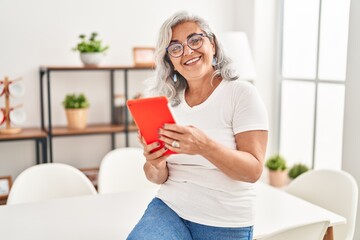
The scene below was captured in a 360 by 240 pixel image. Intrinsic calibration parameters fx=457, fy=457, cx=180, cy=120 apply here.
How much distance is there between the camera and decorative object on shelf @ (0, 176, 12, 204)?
10.7 feet

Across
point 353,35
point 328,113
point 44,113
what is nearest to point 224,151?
point 353,35

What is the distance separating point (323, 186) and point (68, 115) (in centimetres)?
192

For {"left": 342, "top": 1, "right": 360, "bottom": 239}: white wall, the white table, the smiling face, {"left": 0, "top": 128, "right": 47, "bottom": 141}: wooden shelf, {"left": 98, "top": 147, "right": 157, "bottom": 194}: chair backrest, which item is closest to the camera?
the smiling face

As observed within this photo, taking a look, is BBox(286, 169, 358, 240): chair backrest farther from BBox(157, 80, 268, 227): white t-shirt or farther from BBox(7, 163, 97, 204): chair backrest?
BBox(7, 163, 97, 204): chair backrest

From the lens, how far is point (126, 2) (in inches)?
144

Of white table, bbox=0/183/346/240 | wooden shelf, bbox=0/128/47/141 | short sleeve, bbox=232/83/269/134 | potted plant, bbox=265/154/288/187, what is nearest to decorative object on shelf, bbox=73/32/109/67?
wooden shelf, bbox=0/128/47/141

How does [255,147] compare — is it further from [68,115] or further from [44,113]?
[44,113]

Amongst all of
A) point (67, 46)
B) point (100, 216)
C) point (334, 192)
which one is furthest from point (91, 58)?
point (334, 192)

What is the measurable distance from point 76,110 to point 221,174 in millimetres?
2064

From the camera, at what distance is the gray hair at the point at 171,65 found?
1.65 meters

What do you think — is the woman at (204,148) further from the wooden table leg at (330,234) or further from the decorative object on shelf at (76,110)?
the decorative object on shelf at (76,110)

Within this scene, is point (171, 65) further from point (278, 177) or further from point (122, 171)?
point (278, 177)

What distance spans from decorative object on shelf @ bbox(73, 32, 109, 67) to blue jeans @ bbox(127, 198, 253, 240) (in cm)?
200

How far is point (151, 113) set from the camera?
144 centimetres
